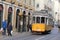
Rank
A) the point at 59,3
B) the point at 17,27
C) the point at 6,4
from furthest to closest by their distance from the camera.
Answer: the point at 59,3 < the point at 17,27 < the point at 6,4

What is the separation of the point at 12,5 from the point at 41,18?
3104 cm

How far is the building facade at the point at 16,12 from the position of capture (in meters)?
37.8

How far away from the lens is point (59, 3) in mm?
141625

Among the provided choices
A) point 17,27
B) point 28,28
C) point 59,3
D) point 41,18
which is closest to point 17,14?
point 17,27

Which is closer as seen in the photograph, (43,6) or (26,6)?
(26,6)

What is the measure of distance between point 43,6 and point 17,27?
1265 inches

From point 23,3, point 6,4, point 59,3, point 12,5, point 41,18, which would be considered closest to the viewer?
point 6,4

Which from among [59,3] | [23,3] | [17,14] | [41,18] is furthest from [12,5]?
[59,3]

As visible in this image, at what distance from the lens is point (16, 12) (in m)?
→ 44.2

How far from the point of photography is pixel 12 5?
135ft

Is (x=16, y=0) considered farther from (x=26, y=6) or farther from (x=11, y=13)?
(x=26, y=6)

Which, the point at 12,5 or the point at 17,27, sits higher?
the point at 12,5

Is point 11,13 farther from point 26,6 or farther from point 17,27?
point 26,6

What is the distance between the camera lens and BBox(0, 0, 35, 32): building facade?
124ft
